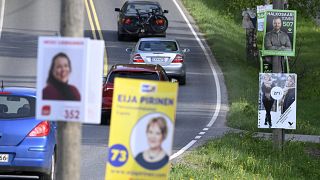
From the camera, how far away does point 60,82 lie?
26.5ft

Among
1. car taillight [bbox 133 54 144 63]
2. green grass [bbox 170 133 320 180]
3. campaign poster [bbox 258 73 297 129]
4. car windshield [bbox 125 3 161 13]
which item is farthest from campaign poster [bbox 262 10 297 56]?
car windshield [bbox 125 3 161 13]

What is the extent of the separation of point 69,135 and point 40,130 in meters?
6.59

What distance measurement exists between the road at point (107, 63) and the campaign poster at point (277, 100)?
188 centimetres

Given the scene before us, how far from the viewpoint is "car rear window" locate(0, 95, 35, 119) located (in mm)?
14688

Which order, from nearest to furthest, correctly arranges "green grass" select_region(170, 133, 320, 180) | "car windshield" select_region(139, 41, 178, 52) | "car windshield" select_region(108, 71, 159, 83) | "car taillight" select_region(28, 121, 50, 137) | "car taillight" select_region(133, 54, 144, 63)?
1. "car taillight" select_region(28, 121, 50, 137)
2. "green grass" select_region(170, 133, 320, 180)
3. "car windshield" select_region(108, 71, 159, 83)
4. "car taillight" select_region(133, 54, 144, 63)
5. "car windshield" select_region(139, 41, 178, 52)

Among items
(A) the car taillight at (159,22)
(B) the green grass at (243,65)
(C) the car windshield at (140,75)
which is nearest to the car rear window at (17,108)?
(C) the car windshield at (140,75)

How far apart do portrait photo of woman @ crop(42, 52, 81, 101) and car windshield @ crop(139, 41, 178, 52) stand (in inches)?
970

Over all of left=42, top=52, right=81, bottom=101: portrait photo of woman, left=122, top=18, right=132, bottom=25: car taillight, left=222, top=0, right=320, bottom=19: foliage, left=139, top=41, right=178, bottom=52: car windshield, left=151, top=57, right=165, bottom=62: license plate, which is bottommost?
left=42, top=52, right=81, bottom=101: portrait photo of woman

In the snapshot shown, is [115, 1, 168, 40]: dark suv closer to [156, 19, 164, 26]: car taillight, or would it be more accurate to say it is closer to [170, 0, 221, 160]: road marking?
[156, 19, 164, 26]: car taillight

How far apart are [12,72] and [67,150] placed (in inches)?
1027

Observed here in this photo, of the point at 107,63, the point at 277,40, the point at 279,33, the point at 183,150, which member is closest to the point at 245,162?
the point at 183,150

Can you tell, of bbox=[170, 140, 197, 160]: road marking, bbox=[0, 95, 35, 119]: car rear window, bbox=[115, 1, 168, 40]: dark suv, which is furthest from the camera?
bbox=[115, 1, 168, 40]: dark suv

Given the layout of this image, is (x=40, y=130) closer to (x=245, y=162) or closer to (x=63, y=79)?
(x=245, y=162)

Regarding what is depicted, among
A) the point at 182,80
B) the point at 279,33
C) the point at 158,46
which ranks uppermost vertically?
the point at 158,46
